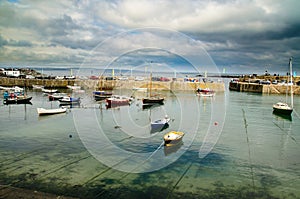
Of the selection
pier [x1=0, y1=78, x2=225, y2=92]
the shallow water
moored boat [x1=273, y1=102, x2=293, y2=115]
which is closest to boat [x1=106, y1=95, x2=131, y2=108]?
the shallow water

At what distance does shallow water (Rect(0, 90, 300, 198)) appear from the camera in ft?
38.0

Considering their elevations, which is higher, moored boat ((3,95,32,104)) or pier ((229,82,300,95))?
pier ((229,82,300,95))

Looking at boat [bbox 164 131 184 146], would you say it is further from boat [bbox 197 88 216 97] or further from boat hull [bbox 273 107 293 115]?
boat [bbox 197 88 216 97]

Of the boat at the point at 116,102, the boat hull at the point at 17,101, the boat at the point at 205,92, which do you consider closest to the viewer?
the boat hull at the point at 17,101

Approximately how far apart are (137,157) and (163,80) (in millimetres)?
72856

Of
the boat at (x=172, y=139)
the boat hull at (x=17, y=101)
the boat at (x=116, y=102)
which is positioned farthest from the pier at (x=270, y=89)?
the boat at (x=172, y=139)

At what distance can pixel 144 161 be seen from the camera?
1533 cm

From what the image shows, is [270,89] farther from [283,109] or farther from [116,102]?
[116,102]

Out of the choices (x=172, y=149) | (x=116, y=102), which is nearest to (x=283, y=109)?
(x=172, y=149)

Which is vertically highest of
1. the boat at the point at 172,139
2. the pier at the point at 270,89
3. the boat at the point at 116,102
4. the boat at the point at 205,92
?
the pier at the point at 270,89

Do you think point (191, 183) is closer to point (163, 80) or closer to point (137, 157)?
point (137, 157)

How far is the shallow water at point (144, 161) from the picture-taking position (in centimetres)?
1159

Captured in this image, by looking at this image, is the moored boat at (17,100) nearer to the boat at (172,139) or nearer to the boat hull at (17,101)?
the boat hull at (17,101)

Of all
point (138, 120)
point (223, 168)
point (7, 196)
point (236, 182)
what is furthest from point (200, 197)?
point (138, 120)
